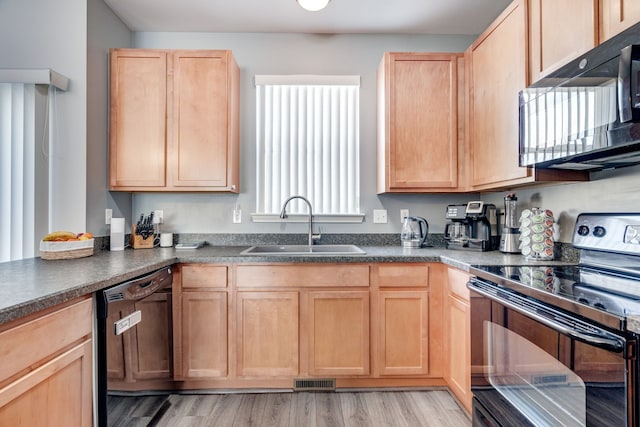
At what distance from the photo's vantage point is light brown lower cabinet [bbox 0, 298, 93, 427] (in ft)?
3.06

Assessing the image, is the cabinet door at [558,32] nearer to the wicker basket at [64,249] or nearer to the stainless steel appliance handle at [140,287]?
the stainless steel appliance handle at [140,287]

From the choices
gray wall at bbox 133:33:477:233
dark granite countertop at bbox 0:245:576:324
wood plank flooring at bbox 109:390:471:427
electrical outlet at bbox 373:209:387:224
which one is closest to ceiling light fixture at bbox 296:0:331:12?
gray wall at bbox 133:33:477:233

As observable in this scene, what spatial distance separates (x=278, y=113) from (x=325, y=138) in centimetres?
43

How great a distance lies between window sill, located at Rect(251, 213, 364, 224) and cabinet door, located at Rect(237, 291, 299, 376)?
2.44 feet

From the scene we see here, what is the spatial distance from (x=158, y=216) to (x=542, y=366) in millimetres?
2553

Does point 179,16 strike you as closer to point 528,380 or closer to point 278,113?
point 278,113

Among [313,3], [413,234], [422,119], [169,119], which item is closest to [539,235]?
[413,234]

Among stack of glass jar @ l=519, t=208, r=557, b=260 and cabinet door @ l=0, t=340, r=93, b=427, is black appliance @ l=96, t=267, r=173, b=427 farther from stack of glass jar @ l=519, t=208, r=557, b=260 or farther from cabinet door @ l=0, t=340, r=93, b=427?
stack of glass jar @ l=519, t=208, r=557, b=260

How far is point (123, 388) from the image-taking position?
1440 millimetres

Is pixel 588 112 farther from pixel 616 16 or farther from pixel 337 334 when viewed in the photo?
pixel 337 334

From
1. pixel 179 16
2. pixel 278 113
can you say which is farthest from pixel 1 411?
pixel 179 16

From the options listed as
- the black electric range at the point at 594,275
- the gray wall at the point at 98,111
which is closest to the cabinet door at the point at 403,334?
the black electric range at the point at 594,275

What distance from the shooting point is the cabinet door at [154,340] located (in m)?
1.57

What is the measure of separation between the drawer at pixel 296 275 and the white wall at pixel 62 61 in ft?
3.63
